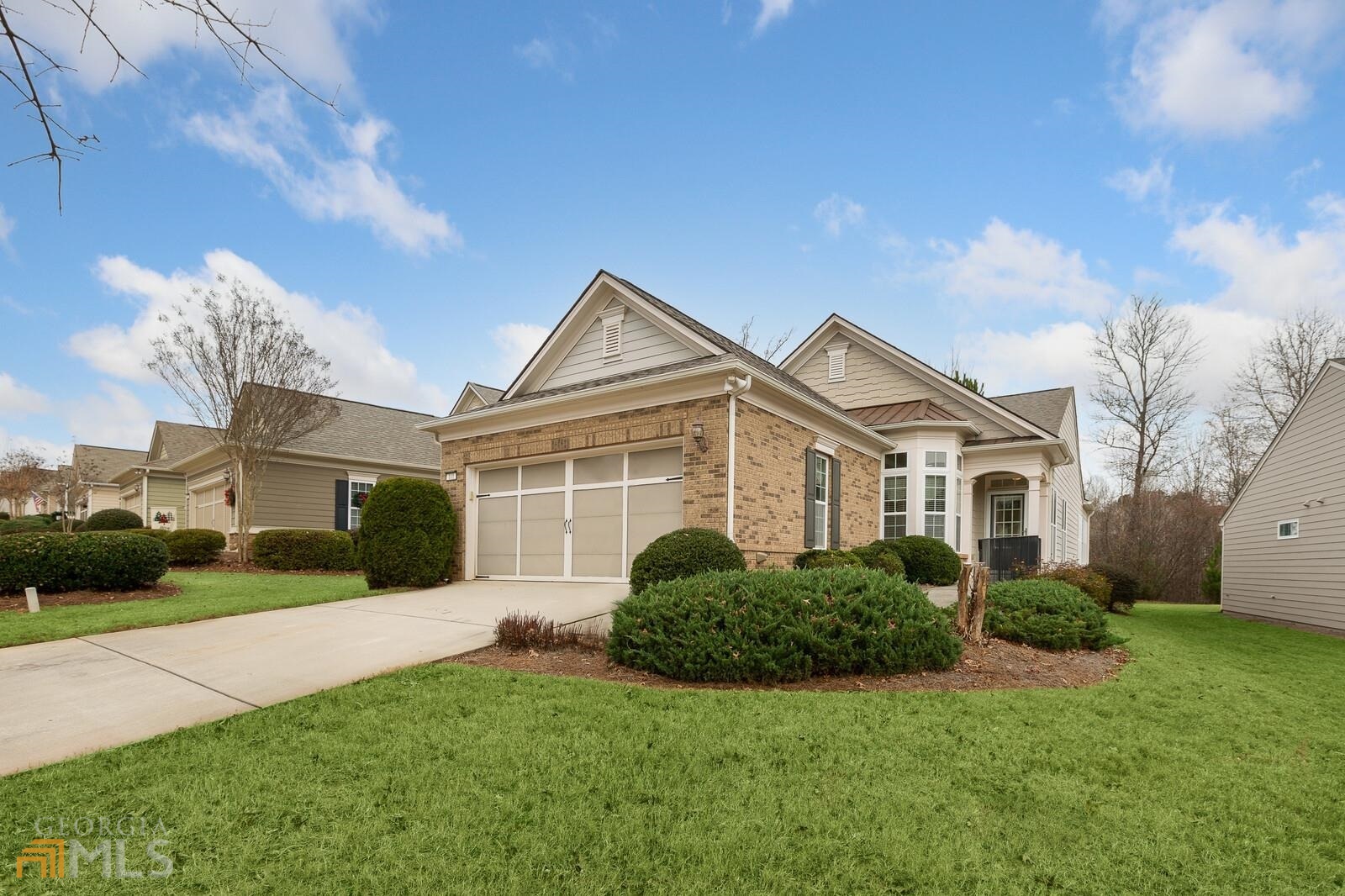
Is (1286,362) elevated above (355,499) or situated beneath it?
elevated above

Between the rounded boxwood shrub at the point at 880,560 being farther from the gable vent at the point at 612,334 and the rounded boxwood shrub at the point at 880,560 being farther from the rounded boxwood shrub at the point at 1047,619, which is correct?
the gable vent at the point at 612,334

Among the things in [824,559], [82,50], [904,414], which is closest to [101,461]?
[904,414]

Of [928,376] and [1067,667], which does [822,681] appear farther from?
[928,376]

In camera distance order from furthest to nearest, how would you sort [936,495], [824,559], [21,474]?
[21,474]
[936,495]
[824,559]

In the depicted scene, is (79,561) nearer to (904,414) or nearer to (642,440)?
(642,440)

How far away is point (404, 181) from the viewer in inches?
445

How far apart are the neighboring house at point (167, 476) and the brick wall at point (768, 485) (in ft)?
87.8

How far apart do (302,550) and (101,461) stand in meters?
32.4

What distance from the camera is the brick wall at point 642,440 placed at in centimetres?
998

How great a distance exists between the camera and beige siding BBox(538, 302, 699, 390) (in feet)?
41.2

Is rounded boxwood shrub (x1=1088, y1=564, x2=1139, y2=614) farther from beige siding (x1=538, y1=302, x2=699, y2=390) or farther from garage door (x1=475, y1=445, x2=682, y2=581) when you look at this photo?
beige siding (x1=538, y1=302, x2=699, y2=390)

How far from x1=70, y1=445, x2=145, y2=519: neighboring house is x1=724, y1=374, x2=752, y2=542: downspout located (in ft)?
134

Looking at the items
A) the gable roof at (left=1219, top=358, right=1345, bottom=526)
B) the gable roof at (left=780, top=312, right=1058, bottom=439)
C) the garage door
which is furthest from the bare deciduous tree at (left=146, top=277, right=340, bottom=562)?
the gable roof at (left=1219, top=358, right=1345, bottom=526)

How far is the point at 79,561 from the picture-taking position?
11.2 metres
